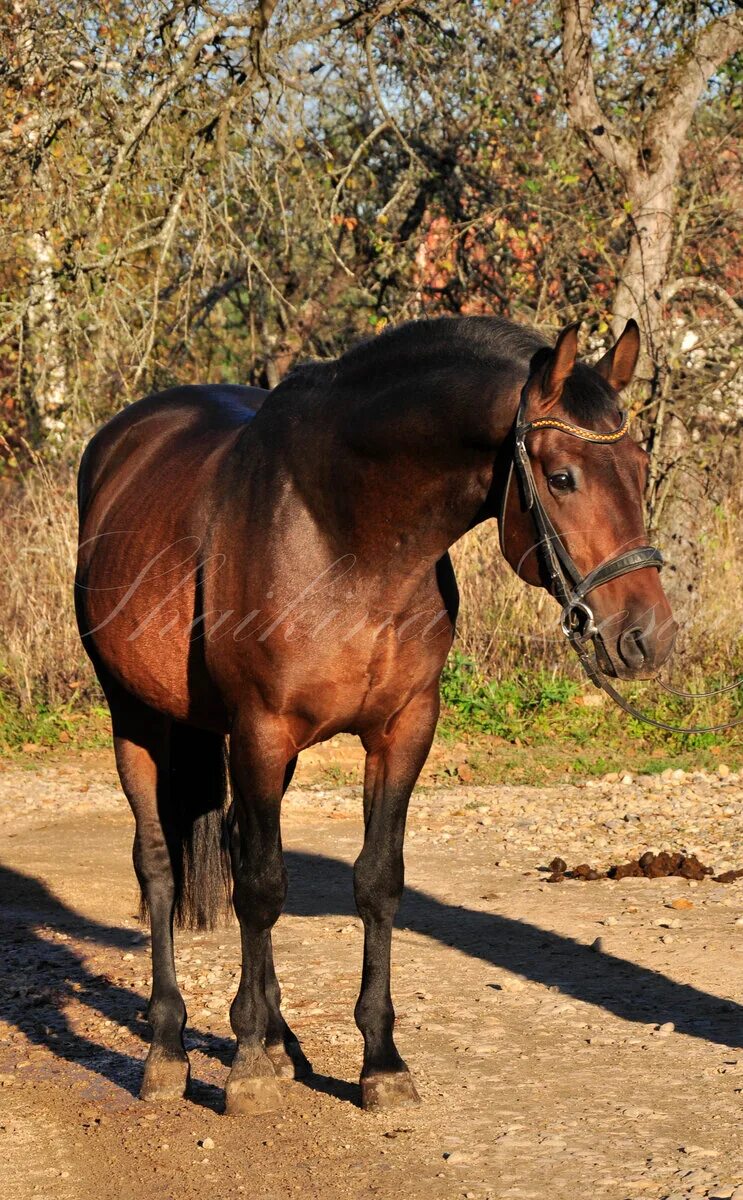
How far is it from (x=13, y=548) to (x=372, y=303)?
365 centimetres

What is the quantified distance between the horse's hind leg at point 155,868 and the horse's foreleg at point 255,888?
292 mm

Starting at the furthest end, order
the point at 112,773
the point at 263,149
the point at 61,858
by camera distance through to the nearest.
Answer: the point at 263,149, the point at 112,773, the point at 61,858

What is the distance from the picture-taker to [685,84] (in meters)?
9.95

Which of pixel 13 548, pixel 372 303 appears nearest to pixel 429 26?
pixel 372 303

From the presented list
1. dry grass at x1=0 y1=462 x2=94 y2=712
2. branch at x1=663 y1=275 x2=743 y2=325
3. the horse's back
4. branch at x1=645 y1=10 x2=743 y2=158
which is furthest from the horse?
branch at x1=645 y1=10 x2=743 y2=158

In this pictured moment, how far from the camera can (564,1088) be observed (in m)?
3.73

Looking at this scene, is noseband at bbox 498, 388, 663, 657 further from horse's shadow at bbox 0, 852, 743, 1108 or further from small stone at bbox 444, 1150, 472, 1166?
horse's shadow at bbox 0, 852, 743, 1108

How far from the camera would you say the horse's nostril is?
9.89ft

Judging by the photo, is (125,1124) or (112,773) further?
(112,773)

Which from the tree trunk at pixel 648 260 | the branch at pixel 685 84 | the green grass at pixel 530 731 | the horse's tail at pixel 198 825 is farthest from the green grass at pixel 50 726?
the branch at pixel 685 84

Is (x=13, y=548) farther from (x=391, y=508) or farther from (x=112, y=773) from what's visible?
(x=391, y=508)

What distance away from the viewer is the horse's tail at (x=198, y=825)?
463cm

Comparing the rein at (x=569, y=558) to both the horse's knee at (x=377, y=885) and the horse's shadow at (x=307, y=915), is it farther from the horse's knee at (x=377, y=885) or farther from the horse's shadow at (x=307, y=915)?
the horse's shadow at (x=307, y=915)

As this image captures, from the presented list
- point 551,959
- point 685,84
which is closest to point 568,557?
point 551,959
